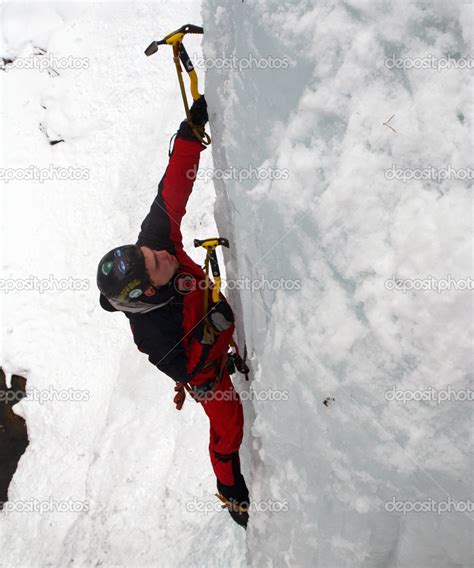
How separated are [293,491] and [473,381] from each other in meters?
1.11

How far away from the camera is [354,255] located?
202cm

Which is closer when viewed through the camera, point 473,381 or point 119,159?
point 473,381

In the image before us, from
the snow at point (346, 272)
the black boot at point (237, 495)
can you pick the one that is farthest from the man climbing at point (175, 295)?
the black boot at point (237, 495)

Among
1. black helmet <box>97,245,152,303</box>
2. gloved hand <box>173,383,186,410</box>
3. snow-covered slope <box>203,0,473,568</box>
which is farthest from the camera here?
gloved hand <box>173,383,186,410</box>

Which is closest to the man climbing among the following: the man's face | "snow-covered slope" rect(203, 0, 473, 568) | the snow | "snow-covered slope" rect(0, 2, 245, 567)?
the man's face

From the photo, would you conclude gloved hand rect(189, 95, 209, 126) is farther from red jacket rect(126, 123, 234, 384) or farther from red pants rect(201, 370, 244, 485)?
red pants rect(201, 370, 244, 485)

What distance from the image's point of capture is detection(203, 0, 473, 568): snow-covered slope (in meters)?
1.76

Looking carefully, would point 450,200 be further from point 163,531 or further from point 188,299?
point 163,531

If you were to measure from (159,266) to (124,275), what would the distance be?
21 cm

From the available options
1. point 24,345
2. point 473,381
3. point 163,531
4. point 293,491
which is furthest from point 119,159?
point 473,381

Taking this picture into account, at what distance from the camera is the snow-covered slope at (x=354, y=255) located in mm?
1765

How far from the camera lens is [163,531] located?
4.50 m

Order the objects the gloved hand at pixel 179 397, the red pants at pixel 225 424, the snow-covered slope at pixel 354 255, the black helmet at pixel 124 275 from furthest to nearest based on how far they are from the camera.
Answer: the gloved hand at pixel 179 397 → the red pants at pixel 225 424 → the black helmet at pixel 124 275 → the snow-covered slope at pixel 354 255

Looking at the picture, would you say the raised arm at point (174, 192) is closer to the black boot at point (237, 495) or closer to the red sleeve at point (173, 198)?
Result: the red sleeve at point (173, 198)
